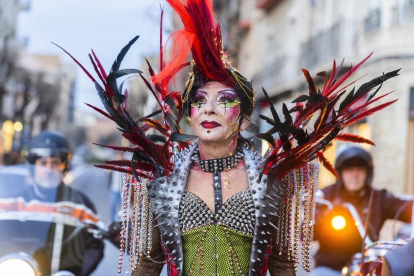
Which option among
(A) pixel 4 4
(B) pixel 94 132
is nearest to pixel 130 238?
(A) pixel 4 4

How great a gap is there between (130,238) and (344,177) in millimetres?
2949

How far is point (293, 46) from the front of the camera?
24.1 meters

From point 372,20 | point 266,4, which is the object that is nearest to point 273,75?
point 266,4

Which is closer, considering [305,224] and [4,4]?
[305,224]

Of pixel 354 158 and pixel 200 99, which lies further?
pixel 354 158

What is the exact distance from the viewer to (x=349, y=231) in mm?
5195

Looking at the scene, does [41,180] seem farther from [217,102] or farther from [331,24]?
[331,24]

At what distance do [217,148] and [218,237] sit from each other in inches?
16.0

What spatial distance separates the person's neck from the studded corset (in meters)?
0.23

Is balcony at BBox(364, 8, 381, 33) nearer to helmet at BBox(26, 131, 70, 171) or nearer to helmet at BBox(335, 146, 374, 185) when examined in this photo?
helmet at BBox(335, 146, 374, 185)

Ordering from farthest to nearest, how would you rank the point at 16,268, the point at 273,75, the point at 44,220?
1. the point at 273,75
2. the point at 44,220
3. the point at 16,268

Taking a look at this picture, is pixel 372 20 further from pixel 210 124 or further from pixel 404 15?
pixel 210 124

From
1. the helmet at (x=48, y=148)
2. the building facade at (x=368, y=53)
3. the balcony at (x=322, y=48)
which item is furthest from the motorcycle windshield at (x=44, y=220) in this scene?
the balcony at (x=322, y=48)

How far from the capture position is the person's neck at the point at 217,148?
10.2ft
